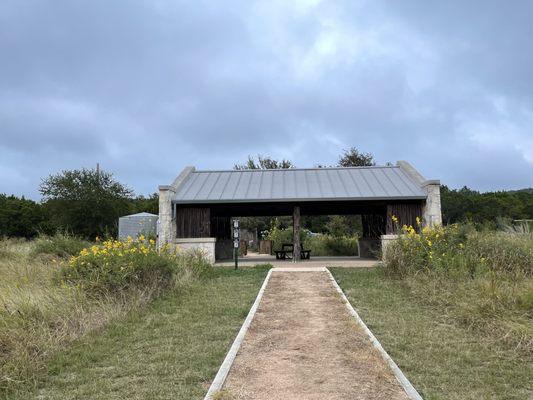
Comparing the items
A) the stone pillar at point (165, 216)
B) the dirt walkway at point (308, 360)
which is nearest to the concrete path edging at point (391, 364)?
the dirt walkway at point (308, 360)

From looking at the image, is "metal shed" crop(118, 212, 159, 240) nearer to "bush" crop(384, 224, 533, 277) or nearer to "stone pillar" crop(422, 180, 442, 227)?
"stone pillar" crop(422, 180, 442, 227)

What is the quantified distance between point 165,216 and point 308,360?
13563 millimetres

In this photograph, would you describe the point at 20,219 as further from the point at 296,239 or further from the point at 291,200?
the point at 291,200

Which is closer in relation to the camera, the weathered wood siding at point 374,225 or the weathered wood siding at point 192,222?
the weathered wood siding at point 192,222

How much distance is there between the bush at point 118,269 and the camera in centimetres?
955

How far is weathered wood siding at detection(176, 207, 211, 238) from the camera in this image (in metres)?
19.3

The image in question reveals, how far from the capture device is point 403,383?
496cm

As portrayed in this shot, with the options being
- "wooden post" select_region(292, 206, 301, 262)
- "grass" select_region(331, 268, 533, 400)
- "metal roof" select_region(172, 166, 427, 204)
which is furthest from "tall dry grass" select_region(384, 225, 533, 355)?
"wooden post" select_region(292, 206, 301, 262)

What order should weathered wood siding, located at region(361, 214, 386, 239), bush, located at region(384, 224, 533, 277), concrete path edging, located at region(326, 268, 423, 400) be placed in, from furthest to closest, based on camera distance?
weathered wood siding, located at region(361, 214, 386, 239)
bush, located at region(384, 224, 533, 277)
concrete path edging, located at region(326, 268, 423, 400)

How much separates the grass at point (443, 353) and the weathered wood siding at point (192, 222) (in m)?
10.5

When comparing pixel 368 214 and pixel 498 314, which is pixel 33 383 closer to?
pixel 498 314

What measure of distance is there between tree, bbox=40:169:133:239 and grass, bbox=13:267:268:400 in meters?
20.4

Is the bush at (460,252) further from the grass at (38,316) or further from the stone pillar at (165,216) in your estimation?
the stone pillar at (165,216)

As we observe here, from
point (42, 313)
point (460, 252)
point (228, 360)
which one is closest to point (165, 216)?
point (460, 252)
